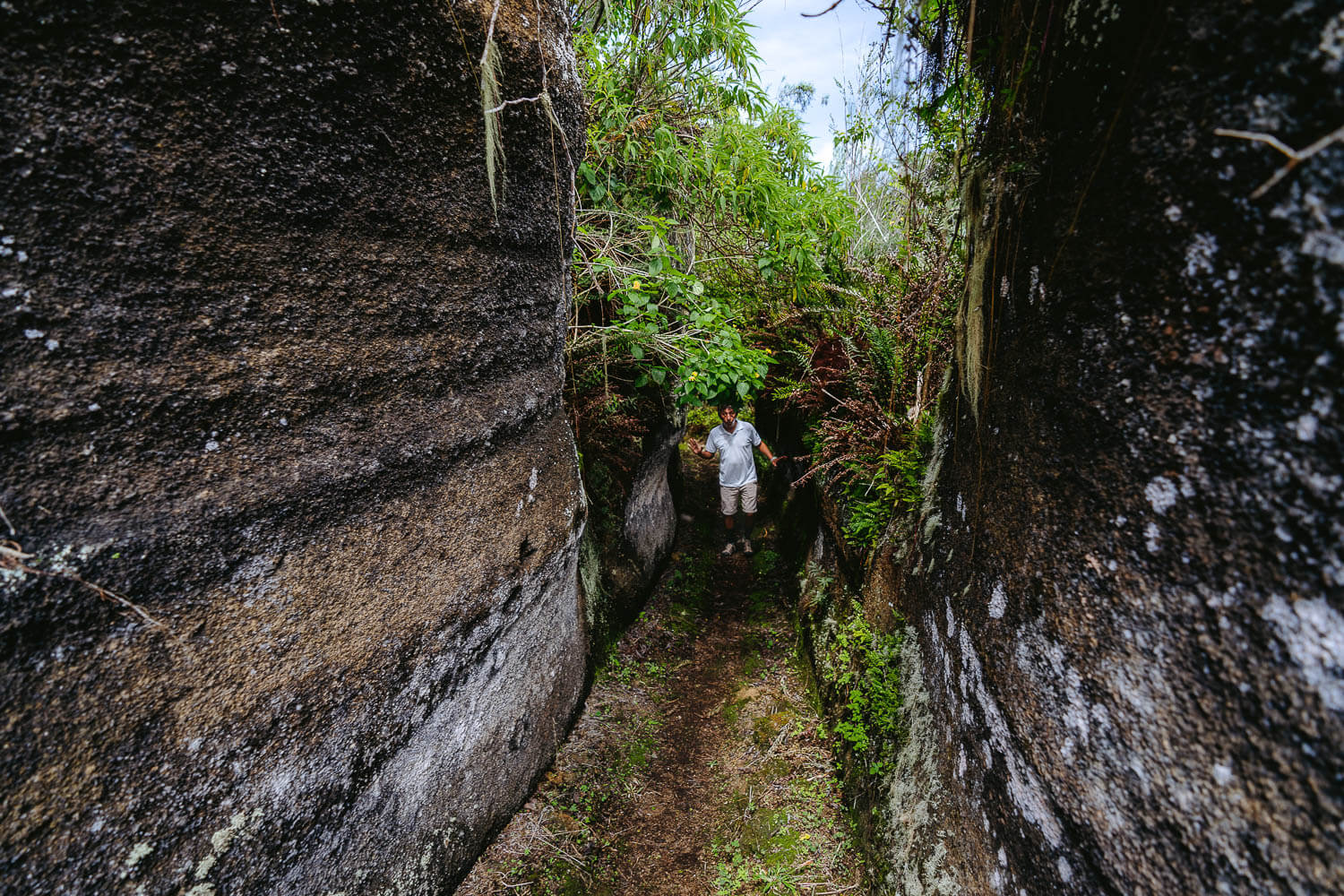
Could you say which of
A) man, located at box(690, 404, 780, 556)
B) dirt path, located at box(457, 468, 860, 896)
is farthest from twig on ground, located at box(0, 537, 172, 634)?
man, located at box(690, 404, 780, 556)

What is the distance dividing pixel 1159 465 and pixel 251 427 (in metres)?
2.57

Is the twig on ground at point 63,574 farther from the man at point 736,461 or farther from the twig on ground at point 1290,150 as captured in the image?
the man at point 736,461

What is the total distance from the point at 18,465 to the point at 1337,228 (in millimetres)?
2740

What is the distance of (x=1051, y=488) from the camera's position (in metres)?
1.76

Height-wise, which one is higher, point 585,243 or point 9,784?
point 585,243

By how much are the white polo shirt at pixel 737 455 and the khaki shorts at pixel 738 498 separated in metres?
0.04

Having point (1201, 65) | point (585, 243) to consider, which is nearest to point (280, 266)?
point (1201, 65)

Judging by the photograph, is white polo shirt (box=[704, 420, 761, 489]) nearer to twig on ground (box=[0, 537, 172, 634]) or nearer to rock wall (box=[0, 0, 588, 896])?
rock wall (box=[0, 0, 588, 896])

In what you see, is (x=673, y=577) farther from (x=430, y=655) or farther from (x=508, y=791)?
(x=430, y=655)

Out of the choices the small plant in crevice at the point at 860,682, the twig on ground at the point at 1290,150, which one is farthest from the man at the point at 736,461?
the twig on ground at the point at 1290,150

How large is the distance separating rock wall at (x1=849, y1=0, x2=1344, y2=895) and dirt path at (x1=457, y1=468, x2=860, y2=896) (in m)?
1.42

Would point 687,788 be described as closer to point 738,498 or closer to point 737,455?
point 738,498

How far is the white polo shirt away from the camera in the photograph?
6789mm

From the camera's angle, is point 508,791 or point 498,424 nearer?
point 498,424
